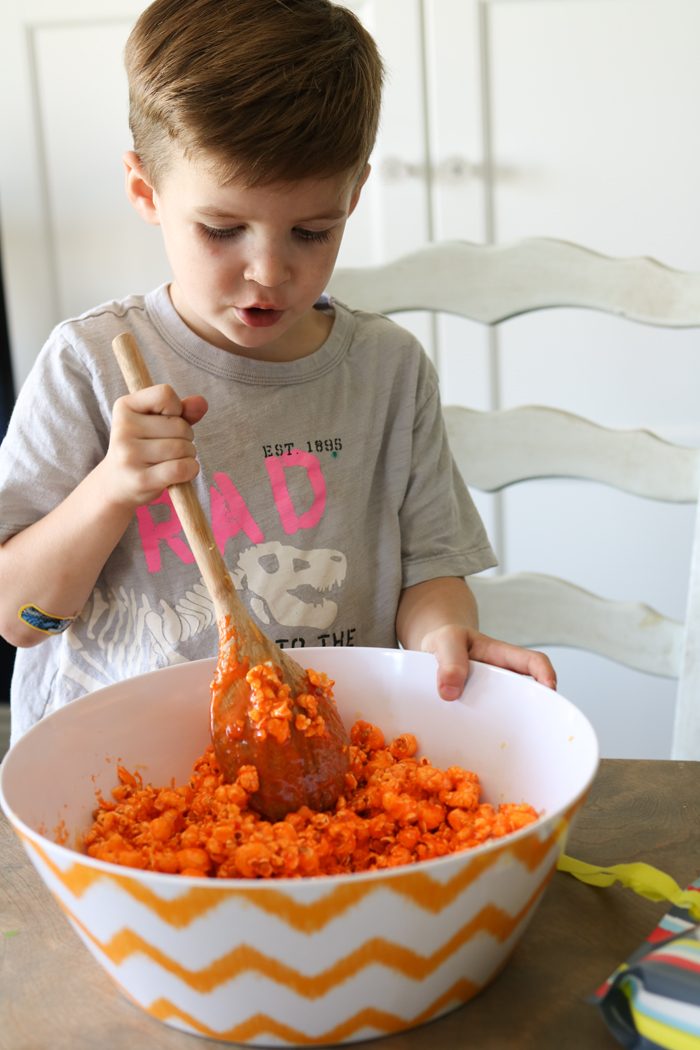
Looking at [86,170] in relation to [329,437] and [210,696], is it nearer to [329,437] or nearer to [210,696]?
[329,437]

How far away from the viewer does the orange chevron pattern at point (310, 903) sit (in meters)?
0.49

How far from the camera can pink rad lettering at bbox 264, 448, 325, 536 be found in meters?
1.05

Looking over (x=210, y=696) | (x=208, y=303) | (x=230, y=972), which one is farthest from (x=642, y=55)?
(x=230, y=972)

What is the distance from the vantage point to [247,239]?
33.4 inches

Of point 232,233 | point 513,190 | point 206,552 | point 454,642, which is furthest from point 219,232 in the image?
point 513,190

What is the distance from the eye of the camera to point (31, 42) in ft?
6.70

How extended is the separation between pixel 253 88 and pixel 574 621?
68cm

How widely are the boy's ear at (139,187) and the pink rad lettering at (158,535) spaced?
0.78 feet

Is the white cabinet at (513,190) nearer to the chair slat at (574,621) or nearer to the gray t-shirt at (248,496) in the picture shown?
the chair slat at (574,621)

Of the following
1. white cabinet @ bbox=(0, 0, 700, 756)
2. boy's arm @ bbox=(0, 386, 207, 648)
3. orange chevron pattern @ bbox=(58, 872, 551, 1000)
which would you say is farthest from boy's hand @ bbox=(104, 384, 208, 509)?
white cabinet @ bbox=(0, 0, 700, 756)

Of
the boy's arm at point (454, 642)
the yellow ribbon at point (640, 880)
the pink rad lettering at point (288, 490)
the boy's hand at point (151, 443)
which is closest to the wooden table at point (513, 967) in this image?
the yellow ribbon at point (640, 880)

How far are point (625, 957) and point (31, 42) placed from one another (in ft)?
6.31

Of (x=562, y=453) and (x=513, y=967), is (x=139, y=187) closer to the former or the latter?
(x=562, y=453)

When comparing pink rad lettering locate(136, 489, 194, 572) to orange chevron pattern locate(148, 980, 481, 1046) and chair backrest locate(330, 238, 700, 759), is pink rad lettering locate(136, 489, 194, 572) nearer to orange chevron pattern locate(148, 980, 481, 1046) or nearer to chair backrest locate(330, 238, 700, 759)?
chair backrest locate(330, 238, 700, 759)
